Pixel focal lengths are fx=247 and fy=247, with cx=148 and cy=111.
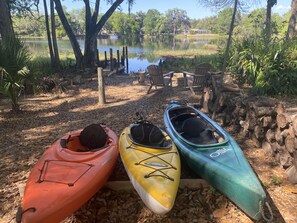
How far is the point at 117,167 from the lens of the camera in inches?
168

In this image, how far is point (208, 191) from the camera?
3557 mm

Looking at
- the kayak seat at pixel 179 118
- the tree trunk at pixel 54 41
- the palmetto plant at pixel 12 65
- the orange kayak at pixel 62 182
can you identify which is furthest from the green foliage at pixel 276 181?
the tree trunk at pixel 54 41

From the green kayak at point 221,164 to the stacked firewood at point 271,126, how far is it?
90cm

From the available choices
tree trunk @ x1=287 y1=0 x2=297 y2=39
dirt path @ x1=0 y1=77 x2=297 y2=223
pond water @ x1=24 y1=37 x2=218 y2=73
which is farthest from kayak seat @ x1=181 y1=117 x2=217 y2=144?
tree trunk @ x1=287 y1=0 x2=297 y2=39

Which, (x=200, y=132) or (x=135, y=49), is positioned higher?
(x=200, y=132)

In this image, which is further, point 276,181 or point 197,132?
point 197,132

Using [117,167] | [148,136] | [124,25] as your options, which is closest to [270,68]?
[148,136]

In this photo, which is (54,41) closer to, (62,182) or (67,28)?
(67,28)

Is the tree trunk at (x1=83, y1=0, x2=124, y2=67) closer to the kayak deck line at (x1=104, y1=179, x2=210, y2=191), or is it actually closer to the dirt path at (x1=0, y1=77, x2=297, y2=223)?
the dirt path at (x1=0, y1=77, x2=297, y2=223)

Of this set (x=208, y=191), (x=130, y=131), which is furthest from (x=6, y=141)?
(x=208, y=191)

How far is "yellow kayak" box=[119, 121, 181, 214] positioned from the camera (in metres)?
2.72

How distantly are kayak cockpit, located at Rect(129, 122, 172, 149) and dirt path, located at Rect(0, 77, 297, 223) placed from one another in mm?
620

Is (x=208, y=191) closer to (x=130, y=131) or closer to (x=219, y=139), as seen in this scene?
(x=219, y=139)

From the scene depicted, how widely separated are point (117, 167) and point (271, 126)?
287 cm
